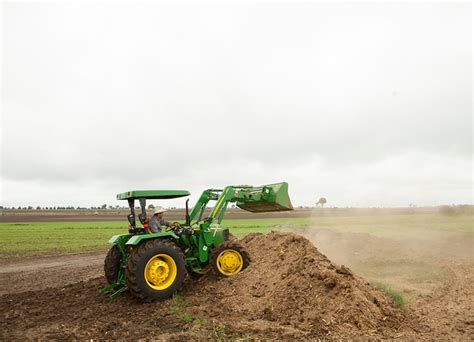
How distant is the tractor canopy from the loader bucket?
6.68 feet

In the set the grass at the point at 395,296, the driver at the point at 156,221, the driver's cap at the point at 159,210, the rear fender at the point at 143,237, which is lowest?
the grass at the point at 395,296

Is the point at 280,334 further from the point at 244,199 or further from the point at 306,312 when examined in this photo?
the point at 244,199

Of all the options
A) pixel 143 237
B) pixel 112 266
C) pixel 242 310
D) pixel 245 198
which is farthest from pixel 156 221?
pixel 242 310

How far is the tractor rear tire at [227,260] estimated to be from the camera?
9.85 meters

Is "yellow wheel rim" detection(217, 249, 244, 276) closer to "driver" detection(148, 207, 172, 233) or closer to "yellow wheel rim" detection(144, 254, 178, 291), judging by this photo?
"yellow wheel rim" detection(144, 254, 178, 291)

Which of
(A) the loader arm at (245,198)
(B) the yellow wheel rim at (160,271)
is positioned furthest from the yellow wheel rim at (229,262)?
(B) the yellow wheel rim at (160,271)

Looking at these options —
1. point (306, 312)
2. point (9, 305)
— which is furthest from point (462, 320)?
point (9, 305)

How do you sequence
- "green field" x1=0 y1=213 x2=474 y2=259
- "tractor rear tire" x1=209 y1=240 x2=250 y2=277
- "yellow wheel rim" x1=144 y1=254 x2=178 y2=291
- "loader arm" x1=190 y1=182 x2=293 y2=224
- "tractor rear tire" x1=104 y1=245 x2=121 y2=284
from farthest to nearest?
"green field" x1=0 y1=213 x2=474 y2=259, "loader arm" x1=190 y1=182 x2=293 y2=224, "tractor rear tire" x1=209 y1=240 x2=250 y2=277, "tractor rear tire" x1=104 y1=245 x2=121 y2=284, "yellow wheel rim" x1=144 y1=254 x2=178 y2=291

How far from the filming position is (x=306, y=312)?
23.9ft

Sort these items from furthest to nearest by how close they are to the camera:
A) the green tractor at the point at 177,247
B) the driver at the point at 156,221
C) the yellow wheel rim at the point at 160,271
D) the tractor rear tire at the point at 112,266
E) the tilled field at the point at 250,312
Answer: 1. the tractor rear tire at the point at 112,266
2. the driver at the point at 156,221
3. the yellow wheel rim at the point at 160,271
4. the green tractor at the point at 177,247
5. the tilled field at the point at 250,312

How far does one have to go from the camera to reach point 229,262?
9.95 metres

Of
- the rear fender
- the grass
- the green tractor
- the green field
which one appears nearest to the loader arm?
the green tractor

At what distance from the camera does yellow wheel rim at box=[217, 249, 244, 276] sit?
989 cm

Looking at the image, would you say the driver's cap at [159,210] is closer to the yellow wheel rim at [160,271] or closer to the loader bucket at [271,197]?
the yellow wheel rim at [160,271]
